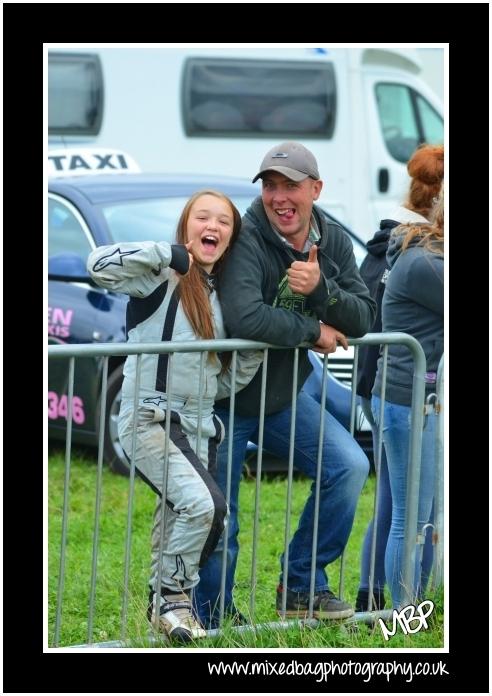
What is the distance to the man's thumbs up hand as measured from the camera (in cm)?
465

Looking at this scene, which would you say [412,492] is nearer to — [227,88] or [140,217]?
[140,217]

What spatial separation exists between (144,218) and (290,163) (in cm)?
380

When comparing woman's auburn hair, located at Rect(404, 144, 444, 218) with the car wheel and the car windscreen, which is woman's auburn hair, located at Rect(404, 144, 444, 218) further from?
the car windscreen

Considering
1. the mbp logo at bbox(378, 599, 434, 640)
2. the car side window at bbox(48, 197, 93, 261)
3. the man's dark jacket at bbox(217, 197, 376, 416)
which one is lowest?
the mbp logo at bbox(378, 599, 434, 640)

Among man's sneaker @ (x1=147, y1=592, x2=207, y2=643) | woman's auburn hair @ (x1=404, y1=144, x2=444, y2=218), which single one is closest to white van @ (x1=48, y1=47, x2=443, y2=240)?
woman's auburn hair @ (x1=404, y1=144, x2=444, y2=218)

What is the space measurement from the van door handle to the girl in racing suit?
29.8ft

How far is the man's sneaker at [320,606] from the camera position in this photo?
4.98 metres

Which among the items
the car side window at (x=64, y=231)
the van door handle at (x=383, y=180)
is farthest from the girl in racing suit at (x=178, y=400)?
the van door handle at (x=383, y=180)

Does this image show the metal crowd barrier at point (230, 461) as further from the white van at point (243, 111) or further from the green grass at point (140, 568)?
the white van at point (243, 111)

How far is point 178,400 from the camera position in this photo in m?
4.63

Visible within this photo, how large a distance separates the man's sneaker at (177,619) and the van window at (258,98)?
9065 millimetres

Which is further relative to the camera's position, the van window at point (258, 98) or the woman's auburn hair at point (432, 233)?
the van window at point (258, 98)

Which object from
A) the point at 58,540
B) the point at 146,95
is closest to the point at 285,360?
the point at 58,540

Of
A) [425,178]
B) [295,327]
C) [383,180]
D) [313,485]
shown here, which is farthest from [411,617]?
[383,180]
